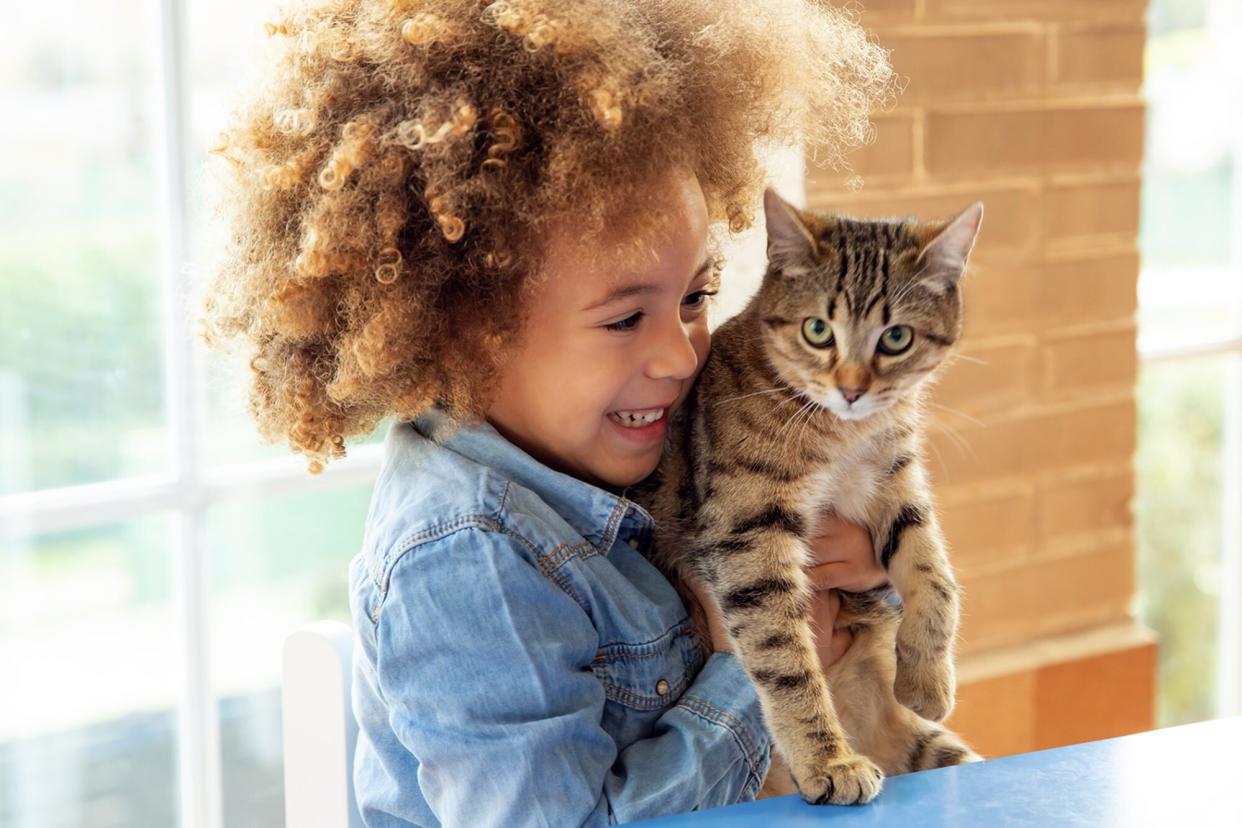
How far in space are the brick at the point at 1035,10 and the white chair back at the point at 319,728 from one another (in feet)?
5.00

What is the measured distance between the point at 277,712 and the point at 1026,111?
1.65 metres

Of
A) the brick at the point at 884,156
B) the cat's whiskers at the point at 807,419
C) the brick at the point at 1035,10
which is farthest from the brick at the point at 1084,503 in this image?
the cat's whiskers at the point at 807,419

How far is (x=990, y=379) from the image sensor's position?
7.75 ft

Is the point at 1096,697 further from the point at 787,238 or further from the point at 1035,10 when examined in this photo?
the point at 787,238

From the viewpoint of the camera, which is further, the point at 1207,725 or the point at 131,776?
the point at 131,776

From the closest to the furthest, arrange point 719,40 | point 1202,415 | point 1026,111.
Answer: point 719,40 → point 1026,111 → point 1202,415

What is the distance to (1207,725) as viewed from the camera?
1.05m

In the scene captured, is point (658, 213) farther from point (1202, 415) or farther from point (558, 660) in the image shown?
point (1202, 415)

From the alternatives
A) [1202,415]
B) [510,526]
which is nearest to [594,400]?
[510,526]

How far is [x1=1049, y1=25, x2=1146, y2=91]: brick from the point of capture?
2344 mm

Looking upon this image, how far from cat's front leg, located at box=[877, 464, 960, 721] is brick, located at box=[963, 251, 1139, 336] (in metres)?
0.92

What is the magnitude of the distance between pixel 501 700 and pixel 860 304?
59 cm

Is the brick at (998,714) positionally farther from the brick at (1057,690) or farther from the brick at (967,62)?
the brick at (967,62)

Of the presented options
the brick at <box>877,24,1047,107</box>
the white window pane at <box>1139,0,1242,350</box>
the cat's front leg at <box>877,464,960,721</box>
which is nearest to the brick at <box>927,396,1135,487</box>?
the white window pane at <box>1139,0,1242,350</box>
